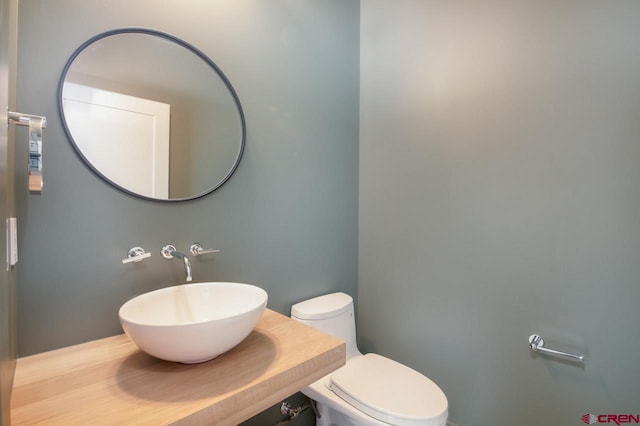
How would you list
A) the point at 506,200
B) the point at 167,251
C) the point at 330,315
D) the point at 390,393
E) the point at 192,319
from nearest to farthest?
the point at 192,319, the point at 167,251, the point at 390,393, the point at 506,200, the point at 330,315

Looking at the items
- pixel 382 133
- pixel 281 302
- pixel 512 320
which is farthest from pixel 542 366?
pixel 382 133

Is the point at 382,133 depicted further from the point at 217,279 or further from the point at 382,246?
the point at 217,279

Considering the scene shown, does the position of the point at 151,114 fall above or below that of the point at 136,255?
above

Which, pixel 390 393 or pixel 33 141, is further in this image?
pixel 390 393

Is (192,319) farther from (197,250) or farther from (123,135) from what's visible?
(123,135)

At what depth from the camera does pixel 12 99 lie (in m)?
0.78

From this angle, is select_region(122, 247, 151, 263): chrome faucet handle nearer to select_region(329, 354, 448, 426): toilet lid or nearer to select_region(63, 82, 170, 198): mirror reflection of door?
select_region(63, 82, 170, 198): mirror reflection of door

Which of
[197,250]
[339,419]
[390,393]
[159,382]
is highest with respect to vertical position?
[197,250]

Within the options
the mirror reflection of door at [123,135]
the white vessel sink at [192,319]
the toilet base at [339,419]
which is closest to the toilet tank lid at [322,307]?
the toilet base at [339,419]

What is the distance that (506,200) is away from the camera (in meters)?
1.30

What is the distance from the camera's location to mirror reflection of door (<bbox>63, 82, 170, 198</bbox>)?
3.00 feet

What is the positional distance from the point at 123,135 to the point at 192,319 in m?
0.71

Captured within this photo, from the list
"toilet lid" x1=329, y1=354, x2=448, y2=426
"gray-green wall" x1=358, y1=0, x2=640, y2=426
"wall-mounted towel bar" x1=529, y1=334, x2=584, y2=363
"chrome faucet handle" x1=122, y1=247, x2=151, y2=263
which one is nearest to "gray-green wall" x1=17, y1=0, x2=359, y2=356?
"chrome faucet handle" x1=122, y1=247, x2=151, y2=263

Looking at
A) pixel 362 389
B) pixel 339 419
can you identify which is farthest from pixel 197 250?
pixel 339 419
